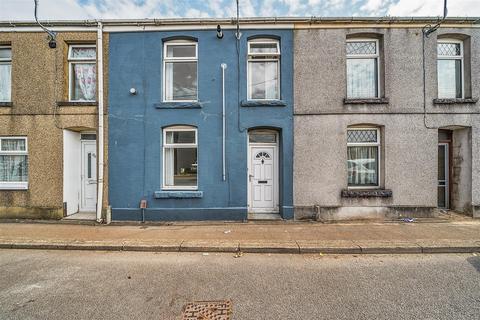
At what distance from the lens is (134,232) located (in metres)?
6.38

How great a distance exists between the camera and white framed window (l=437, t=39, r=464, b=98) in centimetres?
789

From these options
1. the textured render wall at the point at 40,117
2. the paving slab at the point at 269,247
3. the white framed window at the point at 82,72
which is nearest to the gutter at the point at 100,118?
the textured render wall at the point at 40,117

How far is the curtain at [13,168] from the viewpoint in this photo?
7.80 metres

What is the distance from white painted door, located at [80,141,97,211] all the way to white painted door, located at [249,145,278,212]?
5.75m

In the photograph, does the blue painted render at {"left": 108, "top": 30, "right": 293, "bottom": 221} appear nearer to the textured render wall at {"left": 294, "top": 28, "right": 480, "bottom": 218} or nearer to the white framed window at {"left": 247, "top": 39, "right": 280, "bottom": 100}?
the white framed window at {"left": 247, "top": 39, "right": 280, "bottom": 100}

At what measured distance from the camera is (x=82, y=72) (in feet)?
26.2

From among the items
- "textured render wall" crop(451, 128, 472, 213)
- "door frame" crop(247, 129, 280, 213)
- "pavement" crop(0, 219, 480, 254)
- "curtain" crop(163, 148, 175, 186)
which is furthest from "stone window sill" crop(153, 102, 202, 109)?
"textured render wall" crop(451, 128, 472, 213)

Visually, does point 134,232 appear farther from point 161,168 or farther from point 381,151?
point 381,151

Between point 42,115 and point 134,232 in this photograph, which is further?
point 42,115

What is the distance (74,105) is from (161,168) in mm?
3608

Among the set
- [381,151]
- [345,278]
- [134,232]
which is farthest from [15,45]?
[381,151]

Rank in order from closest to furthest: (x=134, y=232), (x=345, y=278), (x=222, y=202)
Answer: (x=345, y=278)
(x=134, y=232)
(x=222, y=202)

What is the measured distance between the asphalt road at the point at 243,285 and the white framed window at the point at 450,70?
19.2 ft

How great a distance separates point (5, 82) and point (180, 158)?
22.2 feet
